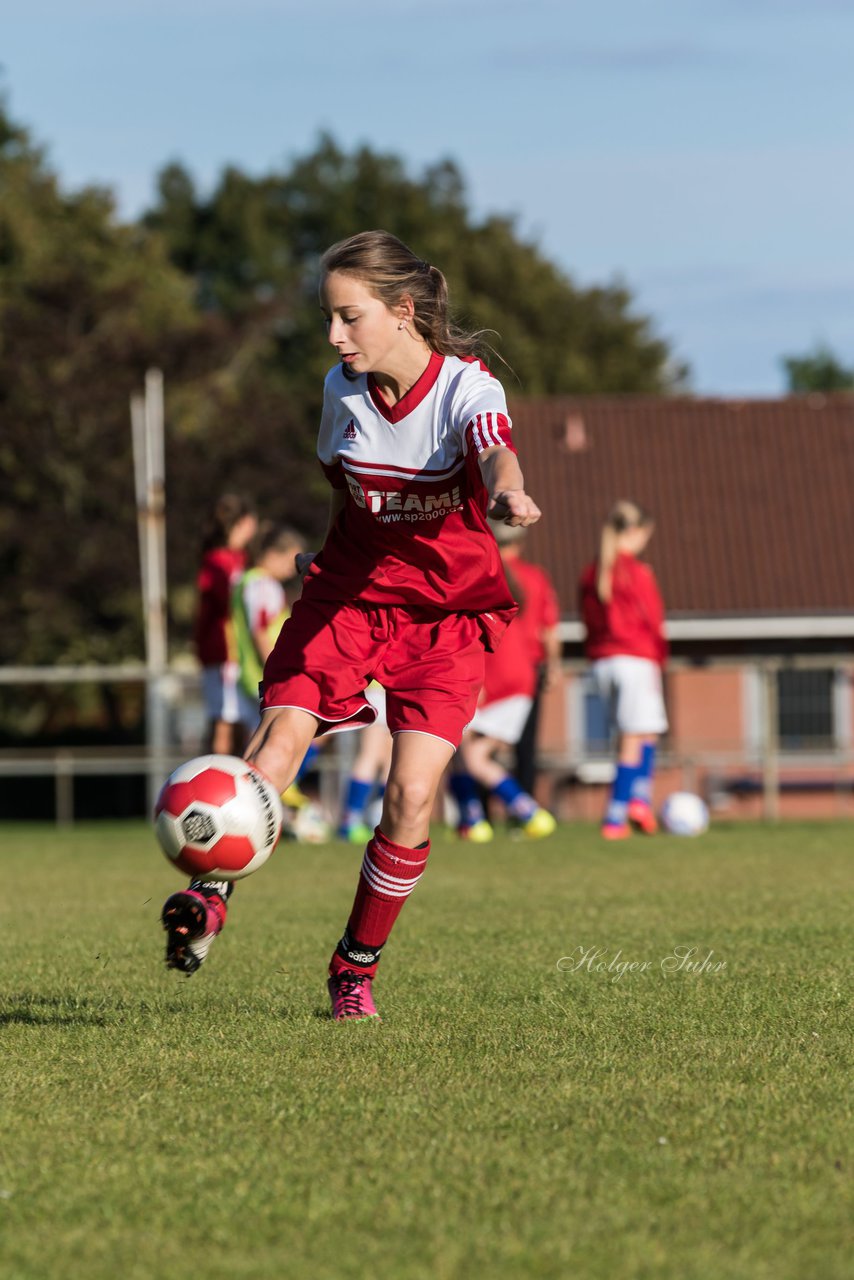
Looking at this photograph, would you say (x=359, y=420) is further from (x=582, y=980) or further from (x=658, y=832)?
(x=658, y=832)

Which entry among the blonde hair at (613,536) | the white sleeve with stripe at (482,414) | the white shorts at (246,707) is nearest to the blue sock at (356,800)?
the white shorts at (246,707)

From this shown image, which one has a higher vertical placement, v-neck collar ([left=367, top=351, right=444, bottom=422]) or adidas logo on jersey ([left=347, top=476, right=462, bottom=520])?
v-neck collar ([left=367, top=351, right=444, bottom=422])

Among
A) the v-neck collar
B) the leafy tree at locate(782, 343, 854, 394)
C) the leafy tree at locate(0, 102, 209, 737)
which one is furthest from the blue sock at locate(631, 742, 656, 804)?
the leafy tree at locate(782, 343, 854, 394)

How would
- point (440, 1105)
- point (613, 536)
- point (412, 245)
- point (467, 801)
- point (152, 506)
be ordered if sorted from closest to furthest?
point (440, 1105), point (613, 536), point (467, 801), point (152, 506), point (412, 245)

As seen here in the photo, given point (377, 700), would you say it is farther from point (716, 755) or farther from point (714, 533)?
point (714, 533)

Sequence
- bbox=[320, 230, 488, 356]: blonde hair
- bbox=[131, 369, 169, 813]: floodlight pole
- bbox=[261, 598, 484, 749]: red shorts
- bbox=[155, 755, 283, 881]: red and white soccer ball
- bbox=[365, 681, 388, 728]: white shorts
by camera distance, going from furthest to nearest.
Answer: bbox=[131, 369, 169, 813]: floodlight pole, bbox=[365, 681, 388, 728]: white shorts, bbox=[261, 598, 484, 749]: red shorts, bbox=[320, 230, 488, 356]: blonde hair, bbox=[155, 755, 283, 881]: red and white soccer ball

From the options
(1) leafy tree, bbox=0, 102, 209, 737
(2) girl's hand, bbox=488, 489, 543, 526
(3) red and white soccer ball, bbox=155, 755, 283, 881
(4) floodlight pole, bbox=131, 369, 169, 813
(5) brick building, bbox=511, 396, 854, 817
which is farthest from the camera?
(1) leafy tree, bbox=0, 102, 209, 737

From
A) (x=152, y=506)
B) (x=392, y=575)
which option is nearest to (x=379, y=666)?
(x=392, y=575)

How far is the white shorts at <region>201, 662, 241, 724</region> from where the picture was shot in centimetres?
1409

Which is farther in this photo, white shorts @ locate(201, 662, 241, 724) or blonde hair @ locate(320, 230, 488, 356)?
white shorts @ locate(201, 662, 241, 724)

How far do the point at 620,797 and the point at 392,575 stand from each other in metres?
8.95

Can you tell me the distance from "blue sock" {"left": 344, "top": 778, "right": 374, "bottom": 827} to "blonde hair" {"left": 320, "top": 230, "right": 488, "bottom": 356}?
28.5 feet

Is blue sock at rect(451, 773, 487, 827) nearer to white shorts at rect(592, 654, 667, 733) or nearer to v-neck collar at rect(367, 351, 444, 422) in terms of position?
white shorts at rect(592, 654, 667, 733)

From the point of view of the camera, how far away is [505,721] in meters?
14.2
